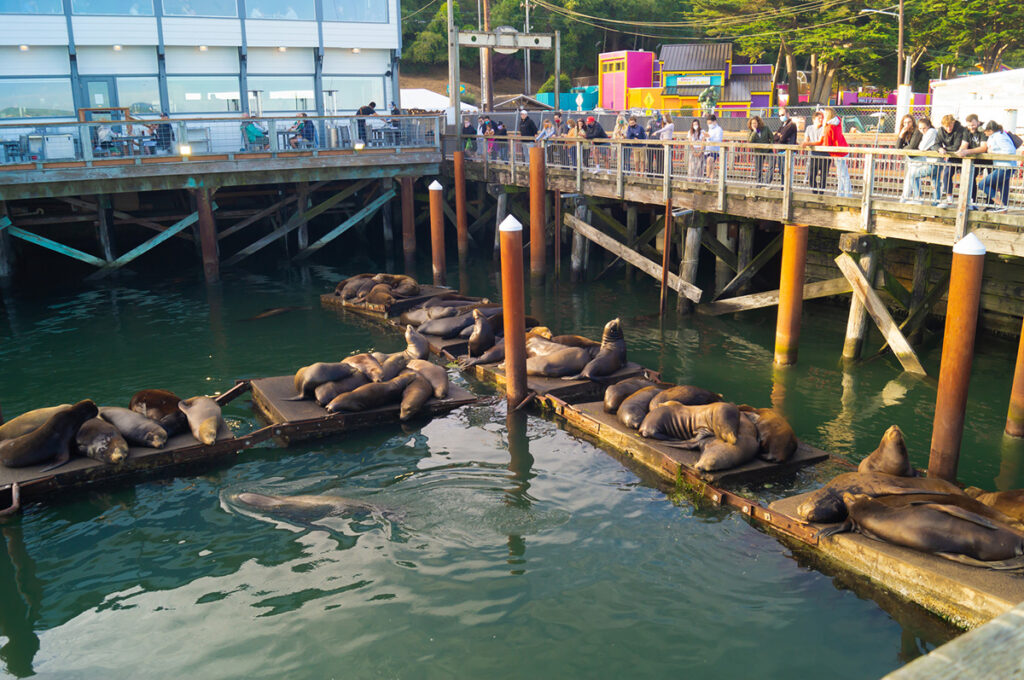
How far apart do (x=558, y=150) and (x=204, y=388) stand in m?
11.8

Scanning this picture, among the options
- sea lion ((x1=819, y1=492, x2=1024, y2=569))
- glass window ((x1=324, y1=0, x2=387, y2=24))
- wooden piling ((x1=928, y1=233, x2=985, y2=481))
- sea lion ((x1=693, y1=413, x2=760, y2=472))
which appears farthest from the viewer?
glass window ((x1=324, y1=0, x2=387, y2=24))

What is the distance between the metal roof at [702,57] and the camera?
46.1 meters

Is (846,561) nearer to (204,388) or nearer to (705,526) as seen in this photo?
(705,526)

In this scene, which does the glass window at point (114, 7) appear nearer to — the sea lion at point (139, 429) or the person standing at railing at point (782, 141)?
the sea lion at point (139, 429)

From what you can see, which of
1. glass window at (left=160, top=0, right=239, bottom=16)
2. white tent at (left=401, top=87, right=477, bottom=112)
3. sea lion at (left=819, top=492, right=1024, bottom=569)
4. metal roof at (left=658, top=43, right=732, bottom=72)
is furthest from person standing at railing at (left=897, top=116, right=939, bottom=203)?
metal roof at (left=658, top=43, right=732, bottom=72)

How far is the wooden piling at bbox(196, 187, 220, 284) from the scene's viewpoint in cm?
2294

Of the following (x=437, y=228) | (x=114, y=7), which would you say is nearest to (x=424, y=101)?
(x=114, y=7)

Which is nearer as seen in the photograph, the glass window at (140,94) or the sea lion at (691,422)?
the sea lion at (691,422)

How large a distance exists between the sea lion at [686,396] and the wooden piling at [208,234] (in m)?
16.0

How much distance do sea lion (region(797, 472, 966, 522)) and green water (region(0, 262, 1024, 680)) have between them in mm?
515

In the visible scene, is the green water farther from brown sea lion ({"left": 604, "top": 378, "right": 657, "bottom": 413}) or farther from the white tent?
the white tent

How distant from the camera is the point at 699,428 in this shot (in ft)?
35.2

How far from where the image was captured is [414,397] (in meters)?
12.7

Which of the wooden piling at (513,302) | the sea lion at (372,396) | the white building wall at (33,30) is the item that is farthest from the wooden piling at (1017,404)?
the white building wall at (33,30)
